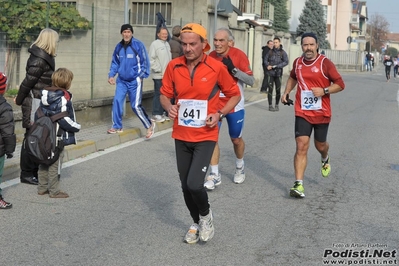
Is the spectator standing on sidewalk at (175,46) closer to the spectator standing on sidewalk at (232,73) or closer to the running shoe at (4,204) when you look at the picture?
the spectator standing on sidewalk at (232,73)

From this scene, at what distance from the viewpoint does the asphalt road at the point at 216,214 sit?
5.89m

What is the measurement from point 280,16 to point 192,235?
49.8m

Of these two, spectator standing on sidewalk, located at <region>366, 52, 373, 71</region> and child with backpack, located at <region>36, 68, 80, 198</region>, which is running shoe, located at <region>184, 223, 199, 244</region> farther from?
spectator standing on sidewalk, located at <region>366, 52, 373, 71</region>

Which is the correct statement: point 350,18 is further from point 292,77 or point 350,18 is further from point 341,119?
point 292,77

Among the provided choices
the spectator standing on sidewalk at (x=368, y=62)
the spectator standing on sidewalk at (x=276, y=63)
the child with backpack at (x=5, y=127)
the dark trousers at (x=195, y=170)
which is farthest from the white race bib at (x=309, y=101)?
the spectator standing on sidewalk at (x=368, y=62)

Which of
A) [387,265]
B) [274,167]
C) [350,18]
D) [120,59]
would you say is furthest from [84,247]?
[350,18]

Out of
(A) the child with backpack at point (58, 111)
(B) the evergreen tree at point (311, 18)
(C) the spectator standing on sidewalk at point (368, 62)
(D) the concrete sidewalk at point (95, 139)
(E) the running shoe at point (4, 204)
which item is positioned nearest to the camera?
(E) the running shoe at point (4, 204)

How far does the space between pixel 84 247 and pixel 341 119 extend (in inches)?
482

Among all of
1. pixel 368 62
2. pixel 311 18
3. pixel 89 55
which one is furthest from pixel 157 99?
pixel 311 18

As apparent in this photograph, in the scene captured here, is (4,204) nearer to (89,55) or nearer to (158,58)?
(158,58)

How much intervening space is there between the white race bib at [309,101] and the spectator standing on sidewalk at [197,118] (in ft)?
7.30

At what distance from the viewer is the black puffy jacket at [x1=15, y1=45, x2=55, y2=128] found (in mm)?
8453

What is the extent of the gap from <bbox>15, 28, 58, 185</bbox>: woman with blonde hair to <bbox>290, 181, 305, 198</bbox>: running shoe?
10.1 feet

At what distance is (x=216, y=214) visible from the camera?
7.27m
